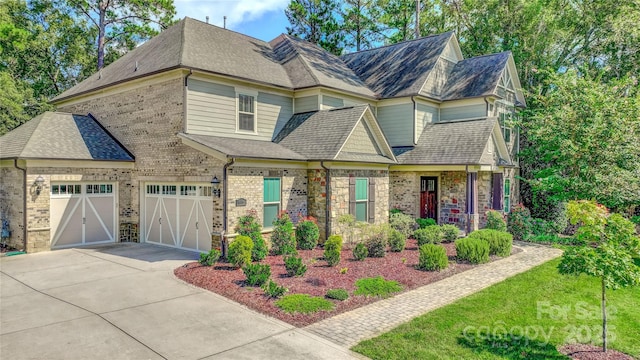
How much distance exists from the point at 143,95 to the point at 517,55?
69.9 ft

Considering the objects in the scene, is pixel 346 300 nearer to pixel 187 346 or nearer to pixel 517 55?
pixel 187 346

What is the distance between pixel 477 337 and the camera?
6949mm

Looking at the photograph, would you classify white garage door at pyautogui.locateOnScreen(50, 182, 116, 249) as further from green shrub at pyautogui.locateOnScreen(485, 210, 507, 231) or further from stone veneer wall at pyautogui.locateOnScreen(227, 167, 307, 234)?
green shrub at pyautogui.locateOnScreen(485, 210, 507, 231)

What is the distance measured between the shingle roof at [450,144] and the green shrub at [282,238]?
709 centimetres

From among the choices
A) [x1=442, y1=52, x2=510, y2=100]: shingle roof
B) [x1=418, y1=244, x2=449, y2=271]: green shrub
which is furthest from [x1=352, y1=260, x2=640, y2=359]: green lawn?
[x1=442, y1=52, x2=510, y2=100]: shingle roof

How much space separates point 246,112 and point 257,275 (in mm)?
8339

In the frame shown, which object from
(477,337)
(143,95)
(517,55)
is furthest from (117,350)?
(517,55)

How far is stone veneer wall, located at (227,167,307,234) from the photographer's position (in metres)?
12.5

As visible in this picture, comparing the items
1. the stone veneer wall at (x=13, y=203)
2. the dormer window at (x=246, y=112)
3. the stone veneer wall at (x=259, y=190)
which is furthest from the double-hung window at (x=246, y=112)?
the stone veneer wall at (x=13, y=203)

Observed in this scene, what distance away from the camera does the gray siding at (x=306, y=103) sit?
1775cm

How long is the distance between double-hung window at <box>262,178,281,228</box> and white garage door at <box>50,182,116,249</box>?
261 inches

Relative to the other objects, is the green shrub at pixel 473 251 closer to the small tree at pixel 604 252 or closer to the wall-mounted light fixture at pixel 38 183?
the small tree at pixel 604 252

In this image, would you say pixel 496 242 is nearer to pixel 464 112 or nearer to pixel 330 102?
pixel 464 112

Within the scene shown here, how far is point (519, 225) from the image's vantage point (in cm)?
1812
